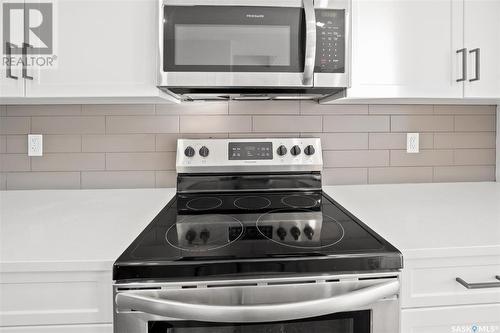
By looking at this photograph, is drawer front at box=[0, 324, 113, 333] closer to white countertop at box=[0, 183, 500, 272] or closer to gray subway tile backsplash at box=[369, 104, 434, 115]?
white countertop at box=[0, 183, 500, 272]

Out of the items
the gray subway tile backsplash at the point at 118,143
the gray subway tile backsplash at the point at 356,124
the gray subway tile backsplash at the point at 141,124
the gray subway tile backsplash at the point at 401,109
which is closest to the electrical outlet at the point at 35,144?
the gray subway tile backsplash at the point at 118,143

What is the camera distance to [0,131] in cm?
157

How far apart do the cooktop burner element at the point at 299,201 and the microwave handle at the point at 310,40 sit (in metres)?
0.48

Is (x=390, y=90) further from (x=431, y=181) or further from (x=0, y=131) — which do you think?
(x=0, y=131)

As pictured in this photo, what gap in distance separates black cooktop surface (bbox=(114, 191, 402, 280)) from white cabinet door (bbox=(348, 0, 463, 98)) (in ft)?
1.73

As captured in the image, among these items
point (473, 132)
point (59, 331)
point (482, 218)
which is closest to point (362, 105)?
point (473, 132)

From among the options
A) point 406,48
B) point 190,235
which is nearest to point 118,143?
point 190,235

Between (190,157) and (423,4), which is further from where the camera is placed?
(190,157)

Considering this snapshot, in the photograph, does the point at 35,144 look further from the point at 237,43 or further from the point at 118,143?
the point at 237,43

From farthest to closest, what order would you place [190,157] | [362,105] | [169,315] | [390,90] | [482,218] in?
[362,105]
[190,157]
[390,90]
[482,218]
[169,315]

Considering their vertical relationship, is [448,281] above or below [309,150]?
below

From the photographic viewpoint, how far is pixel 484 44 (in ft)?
4.45

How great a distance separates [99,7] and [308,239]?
110 cm

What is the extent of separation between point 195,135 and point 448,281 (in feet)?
3.76
